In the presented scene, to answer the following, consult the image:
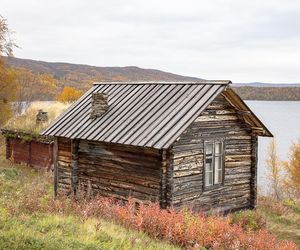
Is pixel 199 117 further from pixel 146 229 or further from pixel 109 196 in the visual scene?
pixel 146 229

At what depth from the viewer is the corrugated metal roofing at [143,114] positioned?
13.2m

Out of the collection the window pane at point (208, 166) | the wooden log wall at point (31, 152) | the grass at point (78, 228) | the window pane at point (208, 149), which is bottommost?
the wooden log wall at point (31, 152)

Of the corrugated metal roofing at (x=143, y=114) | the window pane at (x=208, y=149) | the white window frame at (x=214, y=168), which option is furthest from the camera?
the window pane at (x=208, y=149)

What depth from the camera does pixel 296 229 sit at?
16.2 m

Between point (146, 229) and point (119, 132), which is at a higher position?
point (119, 132)

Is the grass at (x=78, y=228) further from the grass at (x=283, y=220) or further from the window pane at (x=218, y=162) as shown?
the grass at (x=283, y=220)

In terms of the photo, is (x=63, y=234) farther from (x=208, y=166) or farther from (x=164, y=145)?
(x=208, y=166)

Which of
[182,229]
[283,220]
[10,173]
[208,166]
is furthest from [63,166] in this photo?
[10,173]

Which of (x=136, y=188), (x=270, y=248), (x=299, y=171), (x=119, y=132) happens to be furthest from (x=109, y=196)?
(x=299, y=171)

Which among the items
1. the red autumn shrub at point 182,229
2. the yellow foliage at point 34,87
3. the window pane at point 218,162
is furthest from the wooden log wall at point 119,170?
the yellow foliage at point 34,87

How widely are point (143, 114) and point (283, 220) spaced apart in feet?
25.3

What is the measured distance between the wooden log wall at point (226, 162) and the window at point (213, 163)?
0.70 ft

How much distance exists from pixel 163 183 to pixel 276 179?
1474 inches

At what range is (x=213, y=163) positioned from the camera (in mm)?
14898
